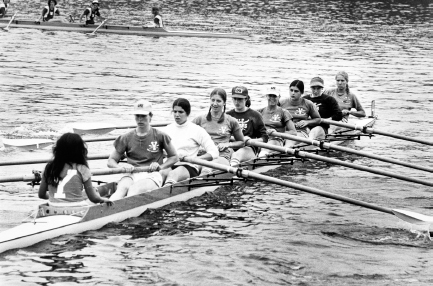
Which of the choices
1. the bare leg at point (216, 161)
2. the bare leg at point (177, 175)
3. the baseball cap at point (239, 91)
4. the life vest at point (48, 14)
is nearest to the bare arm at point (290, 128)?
the baseball cap at point (239, 91)

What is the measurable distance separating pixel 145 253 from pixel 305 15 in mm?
46062

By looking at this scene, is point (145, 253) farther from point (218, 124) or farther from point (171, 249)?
point (218, 124)

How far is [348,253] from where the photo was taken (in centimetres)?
1266

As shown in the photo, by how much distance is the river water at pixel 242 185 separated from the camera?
1177cm

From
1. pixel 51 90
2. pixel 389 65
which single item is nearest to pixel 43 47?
pixel 51 90

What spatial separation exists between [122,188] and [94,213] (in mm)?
1076

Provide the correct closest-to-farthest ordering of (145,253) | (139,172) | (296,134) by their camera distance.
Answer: (145,253) < (139,172) < (296,134)

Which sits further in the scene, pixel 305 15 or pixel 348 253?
pixel 305 15

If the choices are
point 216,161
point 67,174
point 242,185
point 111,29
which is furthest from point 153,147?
point 111,29

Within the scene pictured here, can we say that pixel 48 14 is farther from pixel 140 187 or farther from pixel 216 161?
pixel 140 187

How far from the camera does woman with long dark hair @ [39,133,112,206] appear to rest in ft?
38.0

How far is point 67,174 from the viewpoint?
1179 cm

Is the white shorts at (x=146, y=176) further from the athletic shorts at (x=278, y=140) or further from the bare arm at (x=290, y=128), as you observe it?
the bare arm at (x=290, y=128)

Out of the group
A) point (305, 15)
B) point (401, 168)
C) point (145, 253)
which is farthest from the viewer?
point (305, 15)
